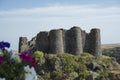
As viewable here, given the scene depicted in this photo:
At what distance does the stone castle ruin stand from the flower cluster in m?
52.7

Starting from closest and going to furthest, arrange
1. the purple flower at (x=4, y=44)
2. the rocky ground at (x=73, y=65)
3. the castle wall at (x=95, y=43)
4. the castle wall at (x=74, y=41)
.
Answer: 1. the purple flower at (x=4, y=44)
2. the rocky ground at (x=73, y=65)
3. the castle wall at (x=74, y=41)
4. the castle wall at (x=95, y=43)

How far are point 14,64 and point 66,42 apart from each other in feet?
181

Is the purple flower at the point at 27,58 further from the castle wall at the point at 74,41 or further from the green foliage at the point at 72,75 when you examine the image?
the castle wall at the point at 74,41

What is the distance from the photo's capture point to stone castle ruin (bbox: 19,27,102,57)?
68.8 m

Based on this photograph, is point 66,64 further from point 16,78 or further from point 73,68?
point 16,78

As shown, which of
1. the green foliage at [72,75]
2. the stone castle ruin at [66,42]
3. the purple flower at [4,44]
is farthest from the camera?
the stone castle ruin at [66,42]

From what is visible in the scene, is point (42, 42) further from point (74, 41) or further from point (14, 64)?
point (14, 64)

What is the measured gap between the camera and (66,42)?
7044 centimetres

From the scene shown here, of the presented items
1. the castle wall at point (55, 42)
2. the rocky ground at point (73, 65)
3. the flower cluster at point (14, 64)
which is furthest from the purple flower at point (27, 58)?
the castle wall at point (55, 42)

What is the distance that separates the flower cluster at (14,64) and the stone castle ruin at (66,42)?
173ft

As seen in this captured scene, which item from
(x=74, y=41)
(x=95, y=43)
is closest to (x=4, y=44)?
(x=74, y=41)

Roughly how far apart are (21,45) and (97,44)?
9.73 m

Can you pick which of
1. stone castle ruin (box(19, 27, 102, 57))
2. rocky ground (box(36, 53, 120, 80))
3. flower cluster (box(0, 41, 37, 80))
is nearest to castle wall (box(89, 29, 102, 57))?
stone castle ruin (box(19, 27, 102, 57))

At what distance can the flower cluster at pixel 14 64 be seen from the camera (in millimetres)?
15070
